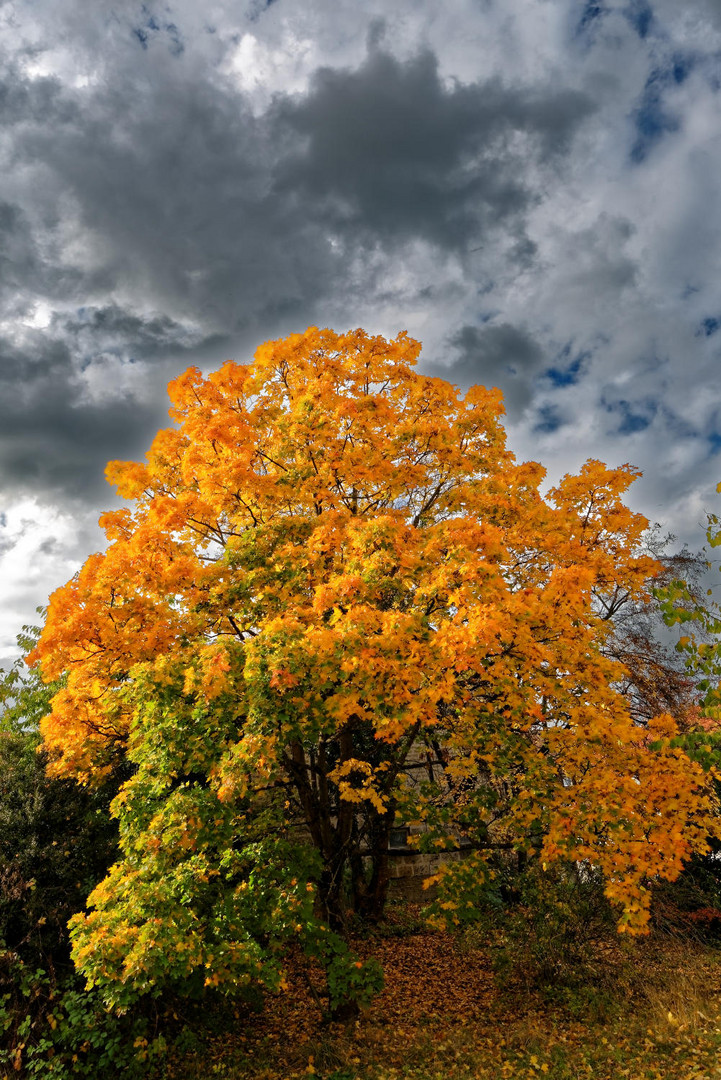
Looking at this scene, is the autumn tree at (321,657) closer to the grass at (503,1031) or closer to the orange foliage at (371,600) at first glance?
the orange foliage at (371,600)

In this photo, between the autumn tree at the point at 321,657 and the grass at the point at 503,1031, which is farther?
the grass at the point at 503,1031

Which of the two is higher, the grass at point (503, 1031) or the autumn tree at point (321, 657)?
the autumn tree at point (321, 657)

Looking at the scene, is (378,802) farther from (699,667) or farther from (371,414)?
(371,414)

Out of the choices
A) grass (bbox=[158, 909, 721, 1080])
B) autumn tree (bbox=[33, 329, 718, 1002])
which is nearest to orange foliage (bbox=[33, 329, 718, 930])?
autumn tree (bbox=[33, 329, 718, 1002])

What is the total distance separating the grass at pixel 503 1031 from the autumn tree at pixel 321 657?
1.12 m

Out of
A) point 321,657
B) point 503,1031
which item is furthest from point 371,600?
point 503,1031

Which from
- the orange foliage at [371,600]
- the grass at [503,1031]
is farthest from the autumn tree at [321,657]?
the grass at [503,1031]

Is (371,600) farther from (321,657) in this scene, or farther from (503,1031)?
(503,1031)

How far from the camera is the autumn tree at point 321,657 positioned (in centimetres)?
789

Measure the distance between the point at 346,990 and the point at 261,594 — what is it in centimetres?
614

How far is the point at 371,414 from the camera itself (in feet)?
37.3

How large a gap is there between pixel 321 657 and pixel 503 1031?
7.77 m

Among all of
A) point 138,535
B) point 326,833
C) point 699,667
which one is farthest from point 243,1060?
point 699,667

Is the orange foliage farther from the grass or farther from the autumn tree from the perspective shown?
the grass
